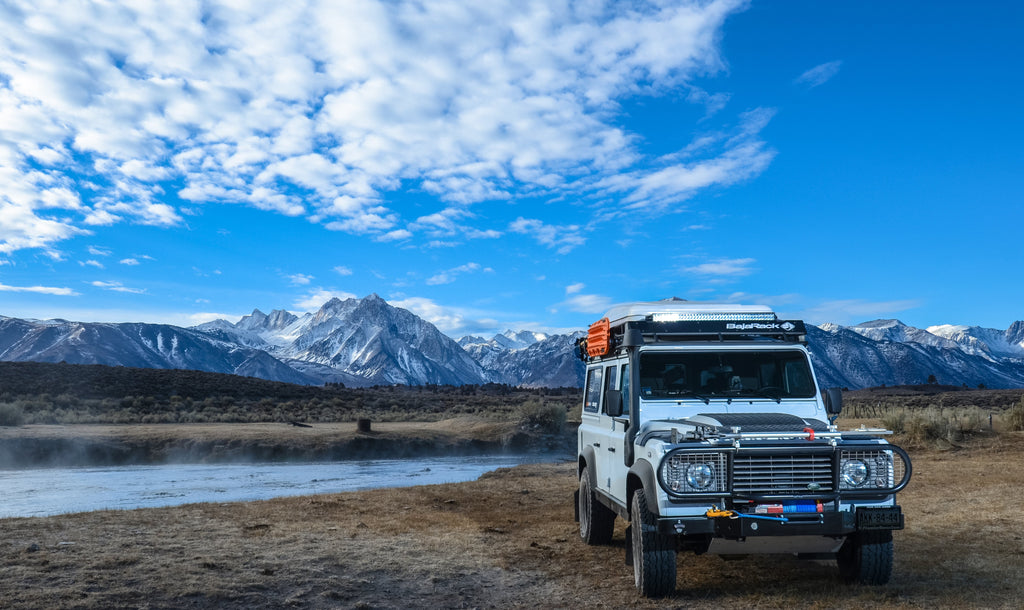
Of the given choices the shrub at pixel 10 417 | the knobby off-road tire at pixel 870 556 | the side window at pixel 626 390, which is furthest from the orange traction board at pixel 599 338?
the shrub at pixel 10 417

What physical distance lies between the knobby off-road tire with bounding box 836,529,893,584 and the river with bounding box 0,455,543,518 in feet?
46.3

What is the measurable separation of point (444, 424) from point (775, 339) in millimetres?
39285

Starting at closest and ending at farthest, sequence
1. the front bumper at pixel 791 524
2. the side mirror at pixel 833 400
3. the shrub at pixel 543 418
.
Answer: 1. the front bumper at pixel 791 524
2. the side mirror at pixel 833 400
3. the shrub at pixel 543 418

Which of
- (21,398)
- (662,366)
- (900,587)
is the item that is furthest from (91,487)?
(21,398)

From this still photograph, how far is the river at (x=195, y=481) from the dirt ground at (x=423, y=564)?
566 centimetres

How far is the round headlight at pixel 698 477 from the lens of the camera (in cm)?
690

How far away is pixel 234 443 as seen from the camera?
34750 mm

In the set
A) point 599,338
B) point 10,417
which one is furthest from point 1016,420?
point 10,417

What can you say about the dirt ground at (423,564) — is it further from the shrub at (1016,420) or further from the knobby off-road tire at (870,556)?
the shrub at (1016,420)

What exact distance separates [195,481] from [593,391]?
57.6ft

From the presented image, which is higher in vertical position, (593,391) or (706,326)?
(706,326)

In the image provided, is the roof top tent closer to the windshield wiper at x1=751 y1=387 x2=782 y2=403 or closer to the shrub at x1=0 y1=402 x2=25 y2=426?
the windshield wiper at x1=751 y1=387 x2=782 y2=403

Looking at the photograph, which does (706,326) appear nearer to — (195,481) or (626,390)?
(626,390)

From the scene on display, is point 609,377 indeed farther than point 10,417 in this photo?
No
